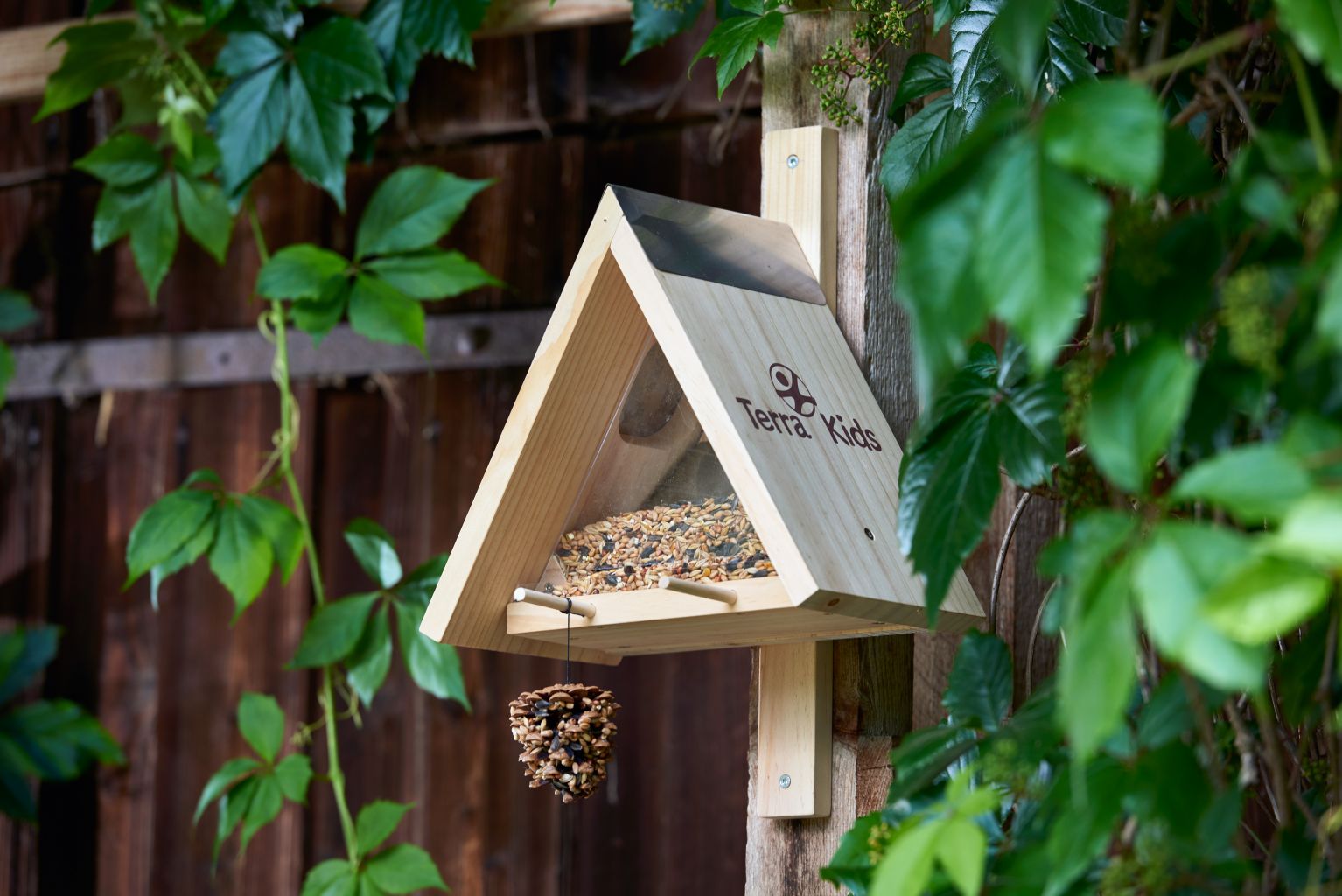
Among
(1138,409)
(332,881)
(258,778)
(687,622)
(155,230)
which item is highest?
(155,230)

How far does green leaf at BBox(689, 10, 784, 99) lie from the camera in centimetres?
140

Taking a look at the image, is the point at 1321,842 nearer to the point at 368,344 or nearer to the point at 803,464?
the point at 803,464

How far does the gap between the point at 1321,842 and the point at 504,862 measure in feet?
4.98

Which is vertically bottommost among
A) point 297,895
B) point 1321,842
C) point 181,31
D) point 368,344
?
point 297,895

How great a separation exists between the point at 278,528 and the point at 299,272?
335 mm

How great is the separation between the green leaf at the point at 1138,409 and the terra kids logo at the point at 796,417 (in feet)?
1.88

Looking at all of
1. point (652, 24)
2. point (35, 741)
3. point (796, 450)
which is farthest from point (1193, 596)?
point (35, 741)

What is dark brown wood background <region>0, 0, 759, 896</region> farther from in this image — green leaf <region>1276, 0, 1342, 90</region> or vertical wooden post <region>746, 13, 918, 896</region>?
green leaf <region>1276, 0, 1342, 90</region>

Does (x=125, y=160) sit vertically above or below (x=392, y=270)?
above

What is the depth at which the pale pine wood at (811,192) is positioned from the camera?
1.45 m

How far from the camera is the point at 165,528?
1886mm

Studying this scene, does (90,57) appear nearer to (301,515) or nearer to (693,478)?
(301,515)

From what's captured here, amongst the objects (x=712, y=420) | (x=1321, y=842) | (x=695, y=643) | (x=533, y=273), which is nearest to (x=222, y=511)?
(x=533, y=273)

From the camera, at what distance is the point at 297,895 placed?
2.24m
